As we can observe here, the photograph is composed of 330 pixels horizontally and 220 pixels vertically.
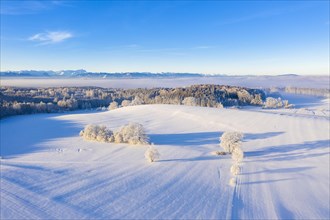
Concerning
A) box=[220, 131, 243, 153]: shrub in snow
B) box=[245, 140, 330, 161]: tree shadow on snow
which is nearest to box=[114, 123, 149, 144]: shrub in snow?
box=[220, 131, 243, 153]: shrub in snow

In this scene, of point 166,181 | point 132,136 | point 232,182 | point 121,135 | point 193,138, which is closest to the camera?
point 166,181

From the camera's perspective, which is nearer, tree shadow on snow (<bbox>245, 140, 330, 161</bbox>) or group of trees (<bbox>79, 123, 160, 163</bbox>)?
tree shadow on snow (<bbox>245, 140, 330, 161</bbox>)

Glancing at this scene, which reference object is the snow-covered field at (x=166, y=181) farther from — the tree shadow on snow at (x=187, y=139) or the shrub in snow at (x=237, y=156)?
the shrub in snow at (x=237, y=156)

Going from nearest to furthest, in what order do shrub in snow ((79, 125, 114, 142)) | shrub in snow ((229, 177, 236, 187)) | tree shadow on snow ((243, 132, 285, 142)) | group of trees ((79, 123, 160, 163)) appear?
shrub in snow ((229, 177, 236, 187))
group of trees ((79, 123, 160, 163))
shrub in snow ((79, 125, 114, 142))
tree shadow on snow ((243, 132, 285, 142))

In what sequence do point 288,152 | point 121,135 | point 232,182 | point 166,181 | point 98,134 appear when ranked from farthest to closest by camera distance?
1. point 98,134
2. point 121,135
3. point 288,152
4. point 232,182
5. point 166,181

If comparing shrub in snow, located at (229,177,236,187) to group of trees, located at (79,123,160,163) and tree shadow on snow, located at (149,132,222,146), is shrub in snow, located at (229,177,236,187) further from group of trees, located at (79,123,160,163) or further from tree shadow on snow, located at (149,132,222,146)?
tree shadow on snow, located at (149,132,222,146)

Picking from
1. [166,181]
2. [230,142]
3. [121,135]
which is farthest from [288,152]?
[121,135]

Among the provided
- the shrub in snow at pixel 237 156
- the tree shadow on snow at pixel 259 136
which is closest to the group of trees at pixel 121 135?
the shrub in snow at pixel 237 156

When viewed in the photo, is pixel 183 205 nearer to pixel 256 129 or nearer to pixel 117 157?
pixel 117 157

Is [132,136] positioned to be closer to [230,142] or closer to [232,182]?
[230,142]
